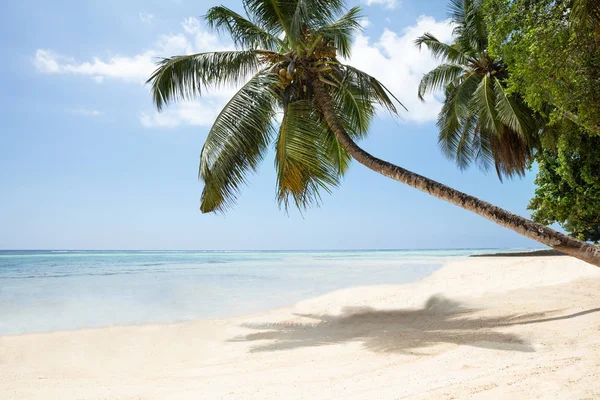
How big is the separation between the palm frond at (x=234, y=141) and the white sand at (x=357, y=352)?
93.2 inches

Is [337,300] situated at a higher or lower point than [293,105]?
lower

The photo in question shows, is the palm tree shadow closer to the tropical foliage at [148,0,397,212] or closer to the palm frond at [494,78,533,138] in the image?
the tropical foliage at [148,0,397,212]

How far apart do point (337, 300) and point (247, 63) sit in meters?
5.20

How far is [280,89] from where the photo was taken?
793cm

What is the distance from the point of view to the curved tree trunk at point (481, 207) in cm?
495

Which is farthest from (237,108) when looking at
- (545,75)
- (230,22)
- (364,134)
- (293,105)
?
(545,75)

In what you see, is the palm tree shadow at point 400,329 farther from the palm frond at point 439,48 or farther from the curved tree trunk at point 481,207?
the palm frond at point 439,48

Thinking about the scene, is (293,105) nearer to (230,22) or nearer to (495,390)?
(230,22)

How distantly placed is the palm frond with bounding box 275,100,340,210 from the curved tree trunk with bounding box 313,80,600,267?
0.50m

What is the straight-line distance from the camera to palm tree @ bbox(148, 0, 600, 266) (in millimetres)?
6984

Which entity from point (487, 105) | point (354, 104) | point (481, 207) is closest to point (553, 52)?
point (481, 207)

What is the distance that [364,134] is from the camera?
32.7 ft

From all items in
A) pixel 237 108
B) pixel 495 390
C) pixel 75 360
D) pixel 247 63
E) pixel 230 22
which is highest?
pixel 230 22

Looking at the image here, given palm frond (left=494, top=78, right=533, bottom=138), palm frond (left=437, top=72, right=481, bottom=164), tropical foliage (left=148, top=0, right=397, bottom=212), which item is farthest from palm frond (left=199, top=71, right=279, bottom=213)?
palm frond (left=437, top=72, right=481, bottom=164)
